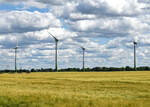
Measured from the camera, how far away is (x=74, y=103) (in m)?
22.3

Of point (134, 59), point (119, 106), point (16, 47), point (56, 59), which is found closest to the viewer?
point (119, 106)

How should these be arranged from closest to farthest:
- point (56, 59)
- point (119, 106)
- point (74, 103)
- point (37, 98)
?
1. point (119, 106)
2. point (74, 103)
3. point (37, 98)
4. point (56, 59)

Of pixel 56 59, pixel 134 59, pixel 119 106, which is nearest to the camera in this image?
pixel 119 106

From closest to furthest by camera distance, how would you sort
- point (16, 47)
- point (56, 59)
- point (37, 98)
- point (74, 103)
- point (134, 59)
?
point (74, 103)
point (37, 98)
point (56, 59)
point (134, 59)
point (16, 47)

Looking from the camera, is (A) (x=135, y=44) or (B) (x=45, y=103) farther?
(A) (x=135, y=44)

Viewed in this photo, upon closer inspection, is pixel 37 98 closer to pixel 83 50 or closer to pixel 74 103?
pixel 74 103

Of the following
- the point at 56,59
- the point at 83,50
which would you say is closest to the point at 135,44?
the point at 83,50

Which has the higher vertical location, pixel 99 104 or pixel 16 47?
pixel 16 47

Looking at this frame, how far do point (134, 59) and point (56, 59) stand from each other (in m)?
39.9

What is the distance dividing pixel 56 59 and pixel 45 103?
85903mm

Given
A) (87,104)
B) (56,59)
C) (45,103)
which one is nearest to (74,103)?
(87,104)

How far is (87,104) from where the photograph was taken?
2181cm

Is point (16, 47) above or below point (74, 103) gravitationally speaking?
above

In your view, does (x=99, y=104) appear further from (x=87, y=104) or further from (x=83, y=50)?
(x=83, y=50)
